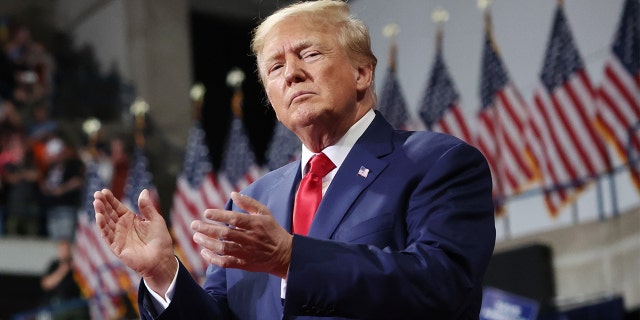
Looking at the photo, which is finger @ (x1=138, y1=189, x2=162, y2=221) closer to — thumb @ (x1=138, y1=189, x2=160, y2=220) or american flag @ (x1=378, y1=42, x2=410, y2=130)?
thumb @ (x1=138, y1=189, x2=160, y2=220)

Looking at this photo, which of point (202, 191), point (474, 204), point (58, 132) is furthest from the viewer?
point (58, 132)

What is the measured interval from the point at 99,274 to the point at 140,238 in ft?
33.3

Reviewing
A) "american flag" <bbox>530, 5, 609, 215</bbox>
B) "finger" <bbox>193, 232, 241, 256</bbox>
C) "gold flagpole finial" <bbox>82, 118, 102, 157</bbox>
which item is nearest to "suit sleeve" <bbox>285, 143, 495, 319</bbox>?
"finger" <bbox>193, 232, 241, 256</bbox>

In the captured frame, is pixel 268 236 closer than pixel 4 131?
Yes

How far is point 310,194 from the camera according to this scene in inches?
78.7

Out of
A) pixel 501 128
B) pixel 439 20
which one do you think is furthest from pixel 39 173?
pixel 501 128

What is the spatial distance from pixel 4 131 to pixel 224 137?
3.74 meters

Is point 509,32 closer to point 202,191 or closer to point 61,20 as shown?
point 202,191

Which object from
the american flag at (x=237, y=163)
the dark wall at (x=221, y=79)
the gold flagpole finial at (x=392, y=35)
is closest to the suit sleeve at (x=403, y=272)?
the gold flagpole finial at (x=392, y=35)

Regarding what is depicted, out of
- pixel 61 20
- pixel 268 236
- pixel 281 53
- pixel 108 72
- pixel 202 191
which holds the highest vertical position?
pixel 61 20

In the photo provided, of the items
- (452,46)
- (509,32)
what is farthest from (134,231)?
(452,46)

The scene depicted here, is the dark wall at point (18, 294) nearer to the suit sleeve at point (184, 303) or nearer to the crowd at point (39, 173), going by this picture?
the crowd at point (39, 173)

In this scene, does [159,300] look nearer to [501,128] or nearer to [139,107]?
[501,128]

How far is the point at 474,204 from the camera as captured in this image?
6.07ft
